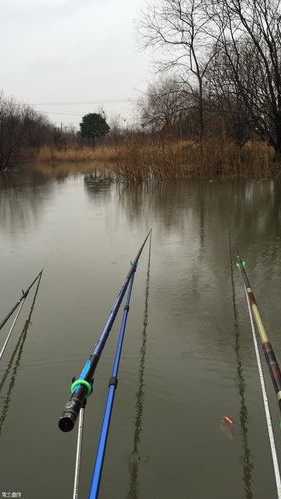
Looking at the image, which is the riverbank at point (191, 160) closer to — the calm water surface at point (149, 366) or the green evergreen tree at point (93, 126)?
the calm water surface at point (149, 366)

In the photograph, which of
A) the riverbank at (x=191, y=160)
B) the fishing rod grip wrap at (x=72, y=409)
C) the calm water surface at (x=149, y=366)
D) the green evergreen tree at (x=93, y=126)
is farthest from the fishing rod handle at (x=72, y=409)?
the green evergreen tree at (x=93, y=126)

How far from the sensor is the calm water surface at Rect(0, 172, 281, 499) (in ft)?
6.73

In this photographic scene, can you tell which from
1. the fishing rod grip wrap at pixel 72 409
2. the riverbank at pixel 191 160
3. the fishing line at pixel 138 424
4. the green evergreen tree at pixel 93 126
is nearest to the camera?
the fishing rod grip wrap at pixel 72 409

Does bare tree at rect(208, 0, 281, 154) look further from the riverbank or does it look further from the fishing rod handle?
the fishing rod handle

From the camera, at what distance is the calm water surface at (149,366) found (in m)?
2.05

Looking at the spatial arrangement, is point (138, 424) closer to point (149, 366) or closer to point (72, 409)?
point (149, 366)

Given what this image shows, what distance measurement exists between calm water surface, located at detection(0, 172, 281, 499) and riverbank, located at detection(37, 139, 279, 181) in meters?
7.36

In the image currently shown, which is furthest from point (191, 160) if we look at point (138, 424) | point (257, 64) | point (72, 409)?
point (72, 409)

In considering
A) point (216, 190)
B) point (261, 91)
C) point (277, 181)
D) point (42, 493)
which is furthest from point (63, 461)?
point (261, 91)

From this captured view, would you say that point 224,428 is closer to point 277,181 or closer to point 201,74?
point 277,181

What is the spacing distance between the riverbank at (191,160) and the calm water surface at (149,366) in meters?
7.36

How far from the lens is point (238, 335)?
3.34m

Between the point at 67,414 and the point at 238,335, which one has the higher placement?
the point at 67,414

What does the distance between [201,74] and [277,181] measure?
875cm
